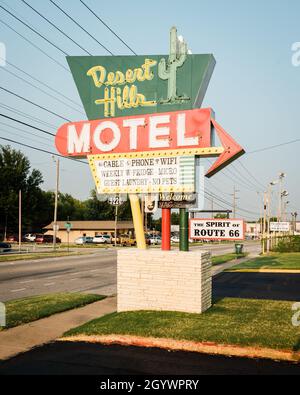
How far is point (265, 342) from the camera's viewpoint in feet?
26.1

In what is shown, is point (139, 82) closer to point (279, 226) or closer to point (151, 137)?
point (151, 137)

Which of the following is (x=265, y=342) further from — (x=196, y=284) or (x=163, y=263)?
(x=163, y=263)

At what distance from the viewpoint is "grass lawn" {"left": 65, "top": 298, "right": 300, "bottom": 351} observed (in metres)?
8.23

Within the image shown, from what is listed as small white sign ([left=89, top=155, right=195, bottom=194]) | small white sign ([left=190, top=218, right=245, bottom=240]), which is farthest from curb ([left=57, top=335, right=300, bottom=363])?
small white sign ([left=190, top=218, right=245, bottom=240])

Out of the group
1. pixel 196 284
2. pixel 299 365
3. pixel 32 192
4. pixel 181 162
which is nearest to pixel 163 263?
pixel 196 284

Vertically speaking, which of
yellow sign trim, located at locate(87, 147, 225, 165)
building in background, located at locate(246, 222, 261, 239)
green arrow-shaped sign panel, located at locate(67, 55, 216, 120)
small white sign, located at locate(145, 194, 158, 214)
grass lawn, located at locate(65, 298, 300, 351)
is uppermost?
green arrow-shaped sign panel, located at locate(67, 55, 216, 120)

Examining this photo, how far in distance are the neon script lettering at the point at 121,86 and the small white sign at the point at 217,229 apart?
18.8ft

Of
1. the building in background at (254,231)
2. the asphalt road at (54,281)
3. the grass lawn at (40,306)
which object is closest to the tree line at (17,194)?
the asphalt road at (54,281)

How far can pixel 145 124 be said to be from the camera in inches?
445

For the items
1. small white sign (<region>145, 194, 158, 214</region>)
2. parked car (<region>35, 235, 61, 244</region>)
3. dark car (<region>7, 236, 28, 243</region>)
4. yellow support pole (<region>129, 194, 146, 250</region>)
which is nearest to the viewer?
small white sign (<region>145, 194, 158, 214</region>)

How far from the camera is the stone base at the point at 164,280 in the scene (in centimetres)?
1046

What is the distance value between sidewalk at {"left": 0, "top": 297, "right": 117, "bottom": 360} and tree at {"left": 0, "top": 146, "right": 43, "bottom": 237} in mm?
70005

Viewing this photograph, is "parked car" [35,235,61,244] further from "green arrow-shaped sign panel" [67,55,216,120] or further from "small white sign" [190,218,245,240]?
"green arrow-shaped sign panel" [67,55,216,120]

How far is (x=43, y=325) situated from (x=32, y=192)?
75.8 meters
